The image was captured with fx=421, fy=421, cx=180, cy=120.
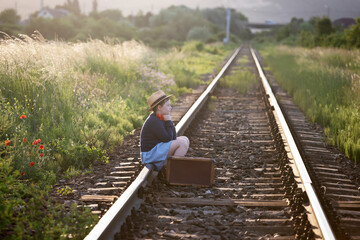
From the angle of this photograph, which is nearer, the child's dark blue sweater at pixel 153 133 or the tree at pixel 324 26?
the child's dark blue sweater at pixel 153 133

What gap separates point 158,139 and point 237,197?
1.37m

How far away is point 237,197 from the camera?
4.54m

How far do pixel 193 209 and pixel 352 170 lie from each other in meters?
2.63

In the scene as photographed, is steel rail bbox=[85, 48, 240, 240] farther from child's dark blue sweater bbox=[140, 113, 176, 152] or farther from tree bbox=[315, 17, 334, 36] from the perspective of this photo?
tree bbox=[315, 17, 334, 36]

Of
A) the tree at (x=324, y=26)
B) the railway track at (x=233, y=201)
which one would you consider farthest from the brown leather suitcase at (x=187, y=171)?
the tree at (x=324, y=26)

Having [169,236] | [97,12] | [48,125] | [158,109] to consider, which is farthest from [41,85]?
[97,12]

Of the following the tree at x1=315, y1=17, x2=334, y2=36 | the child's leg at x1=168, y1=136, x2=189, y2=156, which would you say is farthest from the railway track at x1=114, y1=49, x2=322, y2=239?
the tree at x1=315, y1=17, x2=334, y2=36

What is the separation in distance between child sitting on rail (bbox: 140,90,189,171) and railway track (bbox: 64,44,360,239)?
236mm

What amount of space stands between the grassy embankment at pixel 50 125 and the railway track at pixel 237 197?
43cm

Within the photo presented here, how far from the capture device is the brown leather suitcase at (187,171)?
489 centimetres

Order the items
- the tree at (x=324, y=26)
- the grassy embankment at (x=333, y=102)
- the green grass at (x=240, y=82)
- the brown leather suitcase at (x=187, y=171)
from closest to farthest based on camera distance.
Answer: the brown leather suitcase at (x=187, y=171)
the grassy embankment at (x=333, y=102)
the green grass at (x=240, y=82)
the tree at (x=324, y=26)

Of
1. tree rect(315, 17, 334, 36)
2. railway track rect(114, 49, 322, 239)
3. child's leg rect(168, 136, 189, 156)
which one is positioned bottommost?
railway track rect(114, 49, 322, 239)

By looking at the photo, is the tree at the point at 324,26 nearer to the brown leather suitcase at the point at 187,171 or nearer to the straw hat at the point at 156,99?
the straw hat at the point at 156,99

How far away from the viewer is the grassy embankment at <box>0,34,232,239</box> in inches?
149
